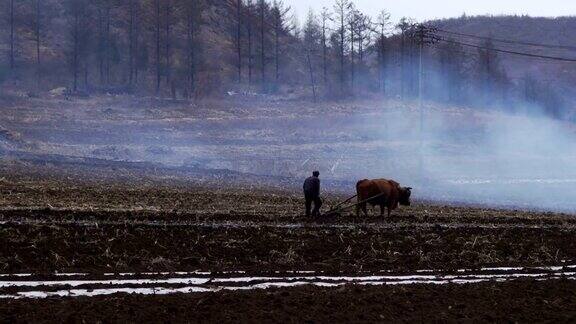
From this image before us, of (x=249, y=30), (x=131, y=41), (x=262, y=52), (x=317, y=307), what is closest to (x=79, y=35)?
(x=131, y=41)

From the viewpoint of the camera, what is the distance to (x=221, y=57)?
3642 inches

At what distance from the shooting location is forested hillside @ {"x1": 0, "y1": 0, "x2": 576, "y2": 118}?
82.3 metres

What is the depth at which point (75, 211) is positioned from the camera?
2308 centimetres

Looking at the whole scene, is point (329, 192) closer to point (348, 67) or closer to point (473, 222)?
point (473, 222)

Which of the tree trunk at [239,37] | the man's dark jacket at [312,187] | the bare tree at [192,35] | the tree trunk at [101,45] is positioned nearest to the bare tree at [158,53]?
the bare tree at [192,35]

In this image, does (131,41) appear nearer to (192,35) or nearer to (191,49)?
(192,35)

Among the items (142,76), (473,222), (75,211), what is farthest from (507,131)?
(75,211)

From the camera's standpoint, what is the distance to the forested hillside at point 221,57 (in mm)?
82312

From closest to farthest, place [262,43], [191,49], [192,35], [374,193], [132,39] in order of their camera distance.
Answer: [374,193]
[191,49]
[192,35]
[262,43]
[132,39]

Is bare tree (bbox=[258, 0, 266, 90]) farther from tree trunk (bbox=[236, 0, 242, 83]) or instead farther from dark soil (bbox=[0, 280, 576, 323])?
dark soil (bbox=[0, 280, 576, 323])

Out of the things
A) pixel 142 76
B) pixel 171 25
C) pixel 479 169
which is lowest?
pixel 479 169

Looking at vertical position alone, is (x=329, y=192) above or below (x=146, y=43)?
below

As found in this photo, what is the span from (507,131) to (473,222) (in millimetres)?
50004

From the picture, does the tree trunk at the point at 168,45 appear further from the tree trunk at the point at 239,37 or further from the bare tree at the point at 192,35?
the tree trunk at the point at 239,37
